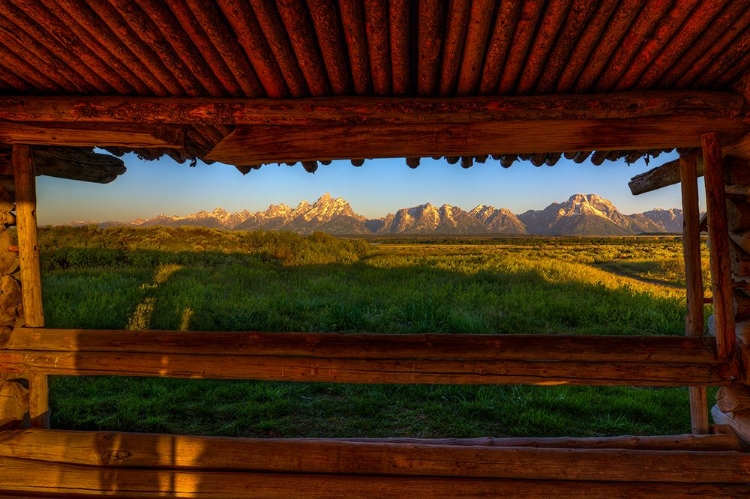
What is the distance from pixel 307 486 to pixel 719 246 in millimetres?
3966

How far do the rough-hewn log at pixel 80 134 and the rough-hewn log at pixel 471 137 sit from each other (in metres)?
0.72

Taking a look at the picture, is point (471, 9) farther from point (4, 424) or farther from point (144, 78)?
Result: point (4, 424)

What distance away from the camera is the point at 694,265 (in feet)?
12.6

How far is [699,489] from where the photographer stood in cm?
275

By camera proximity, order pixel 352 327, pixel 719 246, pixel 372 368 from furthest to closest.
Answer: pixel 352 327 → pixel 372 368 → pixel 719 246

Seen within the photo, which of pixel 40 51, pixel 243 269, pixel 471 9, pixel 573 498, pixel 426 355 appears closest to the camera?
pixel 471 9

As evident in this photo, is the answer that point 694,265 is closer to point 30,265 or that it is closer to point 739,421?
point 739,421

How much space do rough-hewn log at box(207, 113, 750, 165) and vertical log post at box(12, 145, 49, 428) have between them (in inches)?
83.6

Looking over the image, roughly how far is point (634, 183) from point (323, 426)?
4955 millimetres

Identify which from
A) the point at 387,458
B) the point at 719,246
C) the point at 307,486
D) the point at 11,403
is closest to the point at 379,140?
the point at 387,458

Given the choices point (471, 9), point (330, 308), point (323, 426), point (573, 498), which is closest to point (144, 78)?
point (471, 9)

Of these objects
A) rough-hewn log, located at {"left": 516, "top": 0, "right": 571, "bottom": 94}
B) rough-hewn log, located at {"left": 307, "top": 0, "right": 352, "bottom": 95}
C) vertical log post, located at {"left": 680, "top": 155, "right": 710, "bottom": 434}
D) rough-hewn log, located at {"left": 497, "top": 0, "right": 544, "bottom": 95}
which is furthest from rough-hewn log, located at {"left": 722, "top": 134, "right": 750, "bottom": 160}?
rough-hewn log, located at {"left": 307, "top": 0, "right": 352, "bottom": 95}

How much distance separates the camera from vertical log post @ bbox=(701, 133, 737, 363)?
312 centimetres

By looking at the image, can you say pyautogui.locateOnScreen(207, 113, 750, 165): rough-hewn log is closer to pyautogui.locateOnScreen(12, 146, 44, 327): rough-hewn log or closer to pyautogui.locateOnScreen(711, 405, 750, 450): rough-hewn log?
pyautogui.locateOnScreen(12, 146, 44, 327): rough-hewn log
